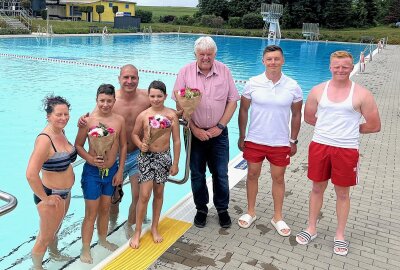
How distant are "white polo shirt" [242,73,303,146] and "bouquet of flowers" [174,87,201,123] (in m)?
0.52

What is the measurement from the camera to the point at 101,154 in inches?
127

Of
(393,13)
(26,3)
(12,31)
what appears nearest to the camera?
(12,31)

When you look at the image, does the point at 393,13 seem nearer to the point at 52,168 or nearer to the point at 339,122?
the point at 339,122

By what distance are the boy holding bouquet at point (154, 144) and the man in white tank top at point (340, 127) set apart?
46.7 inches

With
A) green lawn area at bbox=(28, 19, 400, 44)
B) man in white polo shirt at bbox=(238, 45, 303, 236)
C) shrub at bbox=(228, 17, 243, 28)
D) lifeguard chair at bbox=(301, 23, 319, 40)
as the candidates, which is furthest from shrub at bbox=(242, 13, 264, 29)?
man in white polo shirt at bbox=(238, 45, 303, 236)

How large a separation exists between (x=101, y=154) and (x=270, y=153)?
147cm

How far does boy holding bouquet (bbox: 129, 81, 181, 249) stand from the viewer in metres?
3.39

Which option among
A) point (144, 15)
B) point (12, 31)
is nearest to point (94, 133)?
point (12, 31)

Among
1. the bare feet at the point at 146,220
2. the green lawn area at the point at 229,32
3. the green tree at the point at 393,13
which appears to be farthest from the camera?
the green tree at the point at 393,13

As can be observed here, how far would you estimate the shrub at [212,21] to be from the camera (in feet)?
171

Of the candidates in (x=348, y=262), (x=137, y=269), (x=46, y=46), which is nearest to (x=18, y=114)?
(x=137, y=269)

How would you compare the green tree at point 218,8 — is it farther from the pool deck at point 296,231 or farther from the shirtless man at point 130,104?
the shirtless man at point 130,104

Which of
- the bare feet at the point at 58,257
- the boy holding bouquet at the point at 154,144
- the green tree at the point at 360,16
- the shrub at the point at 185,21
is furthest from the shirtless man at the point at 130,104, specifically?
the green tree at the point at 360,16

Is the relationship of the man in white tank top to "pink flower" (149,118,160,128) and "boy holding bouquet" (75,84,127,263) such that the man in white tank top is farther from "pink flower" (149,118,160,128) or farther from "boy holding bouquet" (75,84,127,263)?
"boy holding bouquet" (75,84,127,263)
